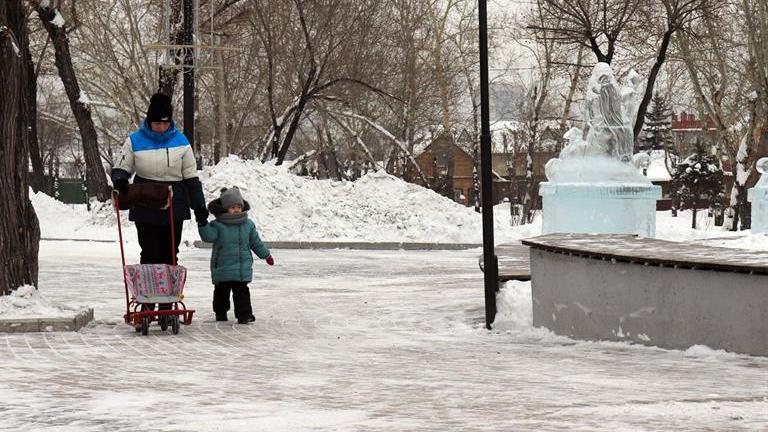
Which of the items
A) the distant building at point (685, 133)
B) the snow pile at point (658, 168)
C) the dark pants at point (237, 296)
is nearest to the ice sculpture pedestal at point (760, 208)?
the dark pants at point (237, 296)

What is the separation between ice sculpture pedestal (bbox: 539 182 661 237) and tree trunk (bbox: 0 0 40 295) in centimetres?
1274

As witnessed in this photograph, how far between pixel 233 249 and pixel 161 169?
39.1 inches

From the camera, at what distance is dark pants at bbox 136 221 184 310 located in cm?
1148

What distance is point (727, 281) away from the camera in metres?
9.37

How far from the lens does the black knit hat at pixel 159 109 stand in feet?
37.6

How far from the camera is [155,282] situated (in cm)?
1103

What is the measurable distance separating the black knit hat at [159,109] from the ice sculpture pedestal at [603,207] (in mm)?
12511

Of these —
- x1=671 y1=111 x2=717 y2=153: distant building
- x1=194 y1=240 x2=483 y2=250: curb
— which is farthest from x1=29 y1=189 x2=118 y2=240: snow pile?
x1=671 y1=111 x2=717 y2=153: distant building

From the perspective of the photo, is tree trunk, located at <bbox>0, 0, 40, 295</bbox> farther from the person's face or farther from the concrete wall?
the concrete wall

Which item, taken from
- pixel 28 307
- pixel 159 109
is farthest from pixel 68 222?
pixel 159 109

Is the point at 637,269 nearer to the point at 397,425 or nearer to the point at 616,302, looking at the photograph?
the point at 616,302

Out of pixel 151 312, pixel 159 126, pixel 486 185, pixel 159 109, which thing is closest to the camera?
pixel 151 312

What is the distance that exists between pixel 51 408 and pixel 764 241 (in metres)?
14.3

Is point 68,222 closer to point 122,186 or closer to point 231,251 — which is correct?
point 231,251
